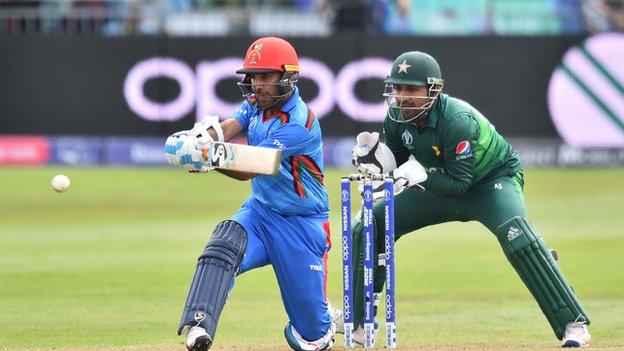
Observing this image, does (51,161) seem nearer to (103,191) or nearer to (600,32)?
(103,191)

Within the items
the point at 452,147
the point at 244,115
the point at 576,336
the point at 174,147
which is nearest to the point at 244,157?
the point at 174,147

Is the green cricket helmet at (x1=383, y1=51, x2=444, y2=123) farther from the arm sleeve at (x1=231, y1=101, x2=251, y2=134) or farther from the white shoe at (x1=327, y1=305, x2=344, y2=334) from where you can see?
the white shoe at (x1=327, y1=305, x2=344, y2=334)

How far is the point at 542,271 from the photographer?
7879 millimetres

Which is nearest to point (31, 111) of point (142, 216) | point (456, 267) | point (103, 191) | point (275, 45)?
point (103, 191)

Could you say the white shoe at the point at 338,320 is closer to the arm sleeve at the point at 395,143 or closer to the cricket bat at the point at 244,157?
the arm sleeve at the point at 395,143

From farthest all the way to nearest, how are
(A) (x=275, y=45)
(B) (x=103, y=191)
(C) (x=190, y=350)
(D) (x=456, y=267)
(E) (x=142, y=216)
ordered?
(B) (x=103, y=191), (E) (x=142, y=216), (D) (x=456, y=267), (A) (x=275, y=45), (C) (x=190, y=350)

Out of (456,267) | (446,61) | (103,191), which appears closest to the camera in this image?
(456,267)

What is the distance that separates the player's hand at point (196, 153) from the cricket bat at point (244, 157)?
12 mm

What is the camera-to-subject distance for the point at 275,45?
7.39m

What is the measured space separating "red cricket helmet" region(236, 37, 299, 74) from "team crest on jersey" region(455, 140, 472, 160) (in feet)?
3.63

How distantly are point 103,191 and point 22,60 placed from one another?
143 inches

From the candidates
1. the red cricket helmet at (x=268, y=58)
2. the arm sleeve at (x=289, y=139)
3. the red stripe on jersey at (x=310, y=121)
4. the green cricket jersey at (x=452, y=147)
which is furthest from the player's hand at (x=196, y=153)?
the green cricket jersey at (x=452, y=147)

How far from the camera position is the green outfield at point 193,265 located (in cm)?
916

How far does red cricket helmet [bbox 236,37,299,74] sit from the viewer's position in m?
7.36
